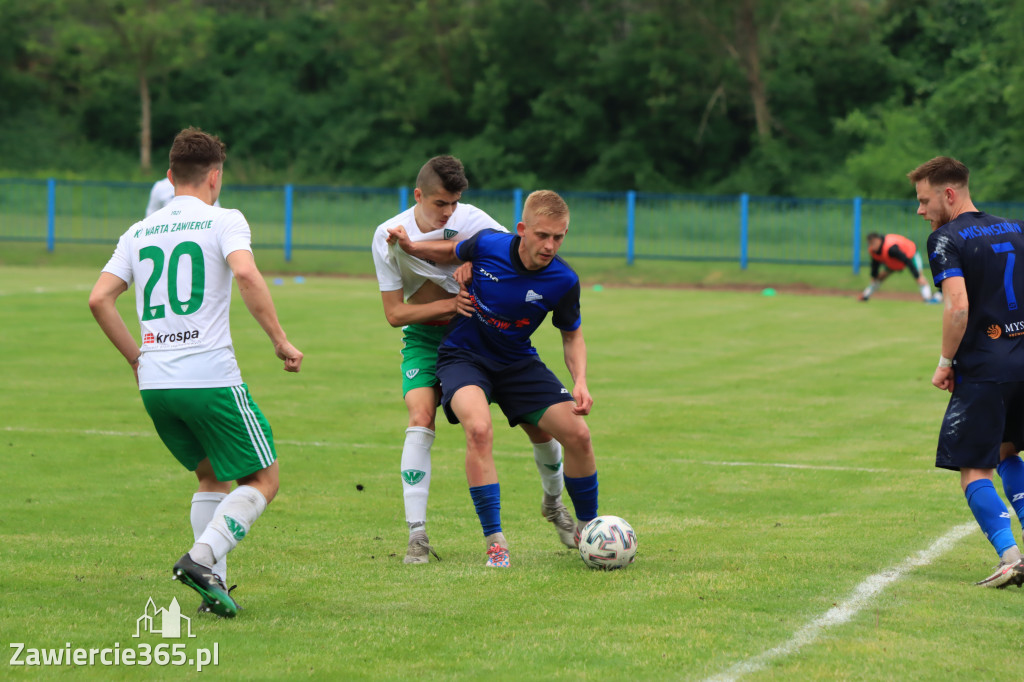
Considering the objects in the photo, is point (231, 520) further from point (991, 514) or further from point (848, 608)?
point (991, 514)

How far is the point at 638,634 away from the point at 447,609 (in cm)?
88

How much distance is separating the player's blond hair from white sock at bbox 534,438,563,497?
1356mm

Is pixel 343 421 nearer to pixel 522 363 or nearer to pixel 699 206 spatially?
pixel 522 363

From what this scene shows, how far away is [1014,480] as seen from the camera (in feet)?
21.3

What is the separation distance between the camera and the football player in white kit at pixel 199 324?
532 cm

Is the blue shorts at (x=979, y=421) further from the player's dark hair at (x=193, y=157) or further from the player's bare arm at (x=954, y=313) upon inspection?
the player's dark hair at (x=193, y=157)

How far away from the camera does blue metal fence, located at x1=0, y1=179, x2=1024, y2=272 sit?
34.0 meters

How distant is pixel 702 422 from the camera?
38.4ft

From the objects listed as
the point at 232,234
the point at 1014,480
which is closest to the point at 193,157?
the point at 232,234

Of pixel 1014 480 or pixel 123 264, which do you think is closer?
pixel 123 264

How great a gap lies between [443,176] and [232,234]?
165 cm

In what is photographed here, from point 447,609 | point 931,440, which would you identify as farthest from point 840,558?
point 931,440

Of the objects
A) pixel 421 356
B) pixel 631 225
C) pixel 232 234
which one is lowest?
pixel 421 356

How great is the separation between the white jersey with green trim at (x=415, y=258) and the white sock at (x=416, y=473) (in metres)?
0.82
